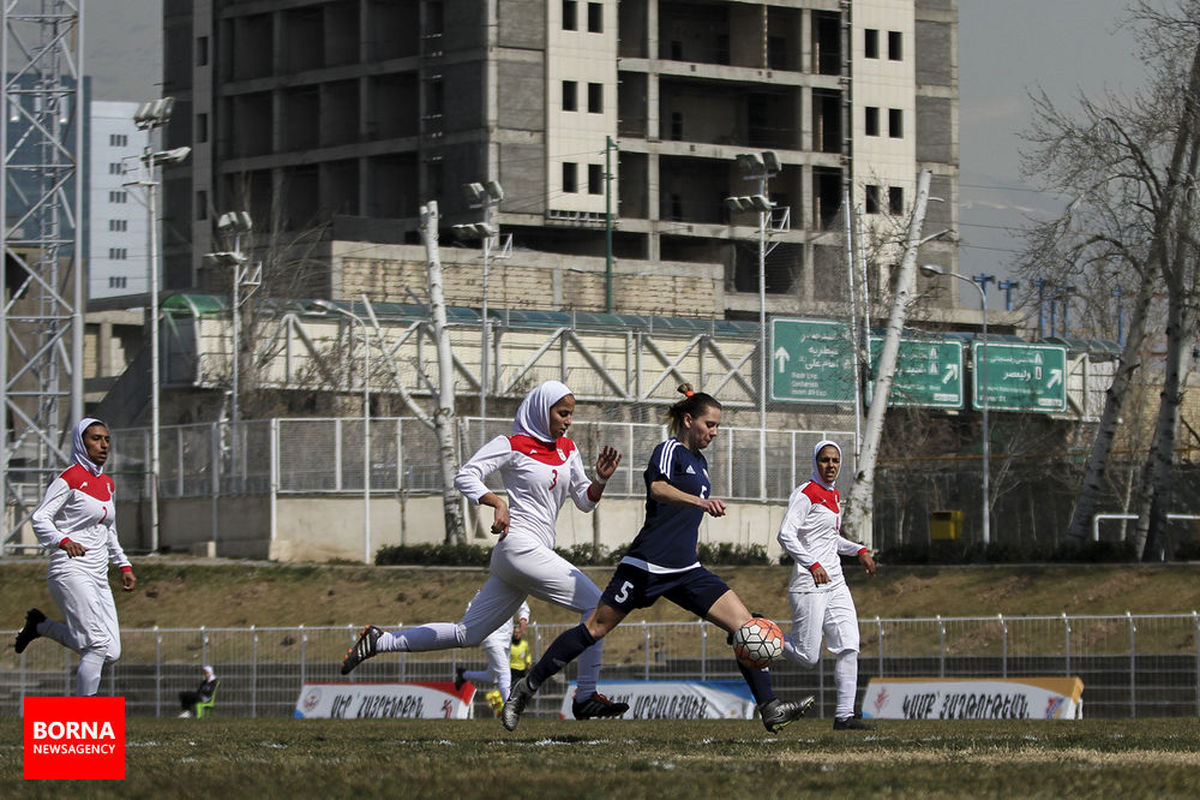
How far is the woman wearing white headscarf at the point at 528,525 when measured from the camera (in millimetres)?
12930

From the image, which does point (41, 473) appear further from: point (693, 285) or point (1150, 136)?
point (693, 285)

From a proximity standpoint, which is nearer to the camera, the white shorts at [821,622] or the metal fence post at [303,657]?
the white shorts at [821,622]

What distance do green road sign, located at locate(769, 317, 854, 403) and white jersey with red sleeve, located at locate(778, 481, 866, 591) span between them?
48.3 meters

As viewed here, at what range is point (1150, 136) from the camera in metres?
36.6

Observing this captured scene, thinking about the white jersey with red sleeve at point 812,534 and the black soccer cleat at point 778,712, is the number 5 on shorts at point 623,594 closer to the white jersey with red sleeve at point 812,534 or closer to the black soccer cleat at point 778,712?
the black soccer cleat at point 778,712

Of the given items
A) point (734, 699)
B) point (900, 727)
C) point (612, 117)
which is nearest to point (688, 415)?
point (900, 727)

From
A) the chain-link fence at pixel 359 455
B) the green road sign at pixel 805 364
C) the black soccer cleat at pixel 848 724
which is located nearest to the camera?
the black soccer cleat at pixel 848 724

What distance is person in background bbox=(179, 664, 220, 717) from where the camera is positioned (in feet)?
107

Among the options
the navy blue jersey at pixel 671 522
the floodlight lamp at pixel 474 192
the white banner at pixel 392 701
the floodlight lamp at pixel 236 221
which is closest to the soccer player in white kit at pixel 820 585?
the navy blue jersey at pixel 671 522

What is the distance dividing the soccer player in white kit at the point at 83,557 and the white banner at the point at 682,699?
1001 centimetres

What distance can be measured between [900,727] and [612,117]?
7945cm

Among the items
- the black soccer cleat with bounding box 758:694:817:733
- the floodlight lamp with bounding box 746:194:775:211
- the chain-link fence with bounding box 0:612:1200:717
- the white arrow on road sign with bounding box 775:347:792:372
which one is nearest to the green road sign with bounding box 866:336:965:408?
the white arrow on road sign with bounding box 775:347:792:372

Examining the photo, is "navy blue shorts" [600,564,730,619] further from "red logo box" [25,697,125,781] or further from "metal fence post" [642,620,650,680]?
"metal fence post" [642,620,650,680]

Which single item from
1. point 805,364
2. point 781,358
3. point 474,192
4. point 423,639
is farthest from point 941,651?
point 805,364
